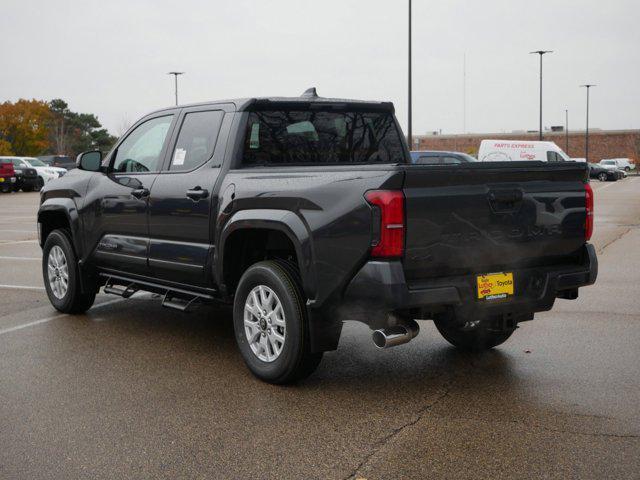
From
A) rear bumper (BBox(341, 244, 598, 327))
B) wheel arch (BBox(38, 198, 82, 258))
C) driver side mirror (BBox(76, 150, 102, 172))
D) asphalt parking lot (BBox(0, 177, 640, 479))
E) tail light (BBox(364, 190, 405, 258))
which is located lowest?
asphalt parking lot (BBox(0, 177, 640, 479))

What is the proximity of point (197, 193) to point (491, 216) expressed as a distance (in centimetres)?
219

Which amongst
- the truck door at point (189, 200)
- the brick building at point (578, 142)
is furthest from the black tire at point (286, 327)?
the brick building at point (578, 142)

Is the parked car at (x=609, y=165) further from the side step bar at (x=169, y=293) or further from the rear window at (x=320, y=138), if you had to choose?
the side step bar at (x=169, y=293)

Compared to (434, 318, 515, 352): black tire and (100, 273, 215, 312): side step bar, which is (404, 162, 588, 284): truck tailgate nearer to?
(434, 318, 515, 352): black tire

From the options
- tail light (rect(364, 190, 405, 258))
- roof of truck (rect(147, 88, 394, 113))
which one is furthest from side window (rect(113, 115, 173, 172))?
tail light (rect(364, 190, 405, 258))

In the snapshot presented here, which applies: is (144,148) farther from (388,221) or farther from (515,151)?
(515,151)

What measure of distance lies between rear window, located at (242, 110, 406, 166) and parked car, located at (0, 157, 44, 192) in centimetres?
3561

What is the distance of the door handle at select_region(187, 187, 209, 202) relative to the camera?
19.4 ft

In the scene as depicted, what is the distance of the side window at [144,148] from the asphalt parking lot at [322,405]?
146 centimetres

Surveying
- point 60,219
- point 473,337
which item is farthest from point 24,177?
point 473,337

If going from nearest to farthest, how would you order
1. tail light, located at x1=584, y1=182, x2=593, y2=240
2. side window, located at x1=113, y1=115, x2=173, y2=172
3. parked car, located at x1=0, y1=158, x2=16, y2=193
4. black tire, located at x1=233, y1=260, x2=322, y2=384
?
1. black tire, located at x1=233, y1=260, x2=322, y2=384
2. tail light, located at x1=584, y1=182, x2=593, y2=240
3. side window, located at x1=113, y1=115, x2=173, y2=172
4. parked car, located at x1=0, y1=158, x2=16, y2=193

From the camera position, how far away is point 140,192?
6598 mm

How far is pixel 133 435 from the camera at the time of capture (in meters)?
4.41

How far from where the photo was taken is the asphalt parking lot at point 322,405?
3982 millimetres
